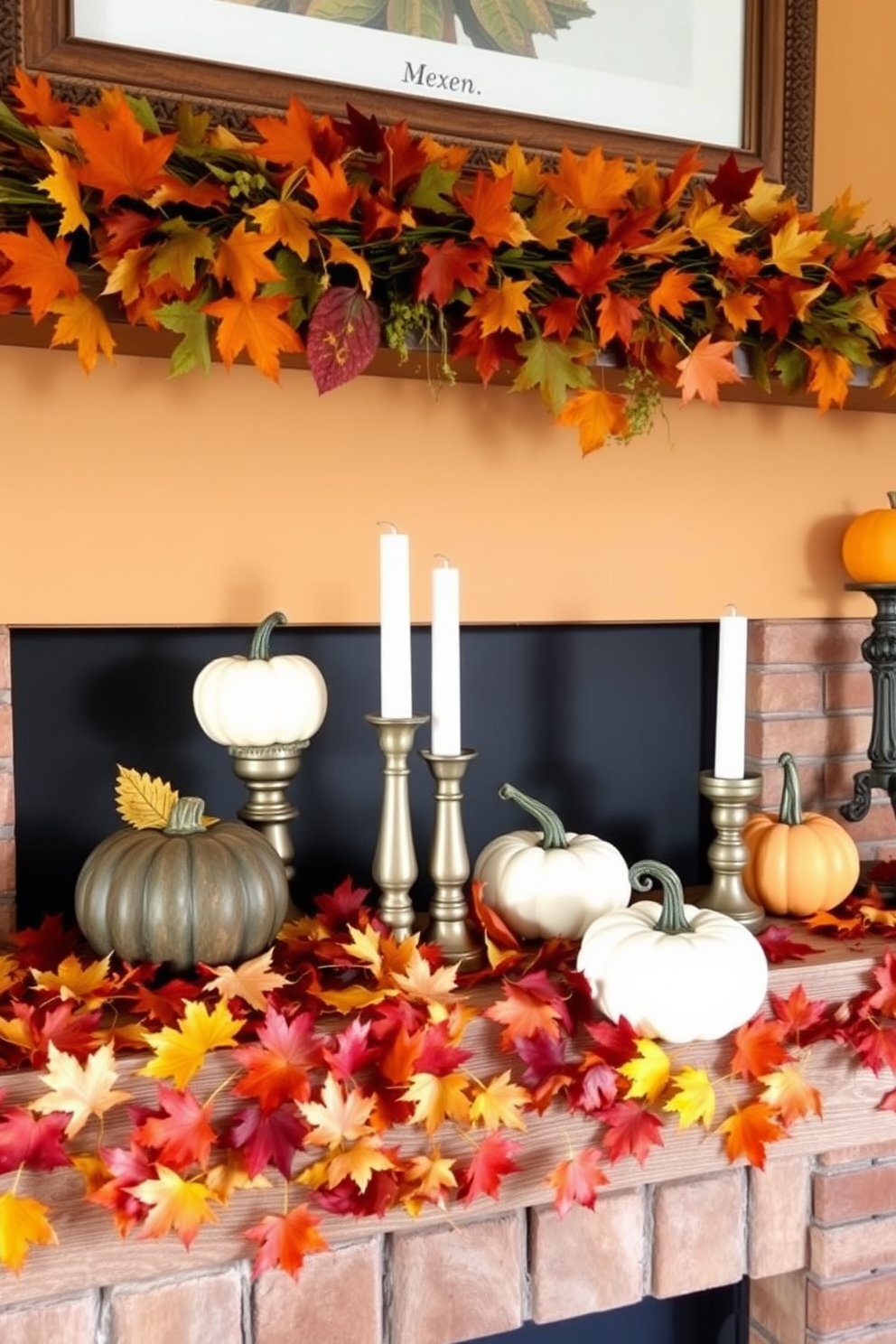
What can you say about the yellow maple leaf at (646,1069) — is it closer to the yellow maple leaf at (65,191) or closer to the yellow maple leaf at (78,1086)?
the yellow maple leaf at (78,1086)

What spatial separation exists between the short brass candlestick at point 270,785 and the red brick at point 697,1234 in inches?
22.3

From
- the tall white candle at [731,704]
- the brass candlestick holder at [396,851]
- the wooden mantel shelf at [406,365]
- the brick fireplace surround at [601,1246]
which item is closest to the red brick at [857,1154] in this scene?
the brick fireplace surround at [601,1246]

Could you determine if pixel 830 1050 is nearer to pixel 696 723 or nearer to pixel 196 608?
pixel 696 723

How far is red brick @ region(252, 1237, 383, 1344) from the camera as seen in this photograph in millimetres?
1113

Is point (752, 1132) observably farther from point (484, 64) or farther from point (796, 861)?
point (484, 64)

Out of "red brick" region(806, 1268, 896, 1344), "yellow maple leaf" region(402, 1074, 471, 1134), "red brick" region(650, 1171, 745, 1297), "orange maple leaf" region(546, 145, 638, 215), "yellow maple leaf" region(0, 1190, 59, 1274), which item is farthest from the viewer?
"red brick" region(806, 1268, 896, 1344)

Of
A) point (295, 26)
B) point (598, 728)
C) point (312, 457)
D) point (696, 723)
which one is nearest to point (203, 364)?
point (312, 457)

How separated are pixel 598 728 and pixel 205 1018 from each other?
2.38ft

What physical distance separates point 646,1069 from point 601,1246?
11.7 inches

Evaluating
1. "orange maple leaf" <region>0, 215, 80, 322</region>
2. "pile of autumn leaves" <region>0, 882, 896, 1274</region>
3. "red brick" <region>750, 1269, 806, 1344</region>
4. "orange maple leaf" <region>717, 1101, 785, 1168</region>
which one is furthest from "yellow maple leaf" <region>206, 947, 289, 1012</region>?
"red brick" <region>750, 1269, 806, 1344</region>

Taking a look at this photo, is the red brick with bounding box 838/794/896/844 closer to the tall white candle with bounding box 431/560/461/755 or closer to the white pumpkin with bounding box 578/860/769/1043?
the white pumpkin with bounding box 578/860/769/1043

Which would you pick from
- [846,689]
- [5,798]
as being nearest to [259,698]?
[5,798]

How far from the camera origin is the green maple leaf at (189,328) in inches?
41.0

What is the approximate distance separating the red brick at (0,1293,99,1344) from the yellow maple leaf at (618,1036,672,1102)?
1.75 feet
